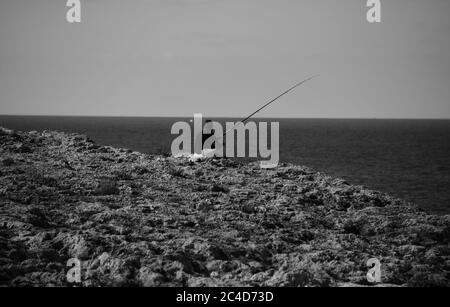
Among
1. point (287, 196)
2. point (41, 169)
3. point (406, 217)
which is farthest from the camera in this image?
point (41, 169)

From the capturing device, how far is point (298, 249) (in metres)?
11.2

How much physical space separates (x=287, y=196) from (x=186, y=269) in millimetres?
5583

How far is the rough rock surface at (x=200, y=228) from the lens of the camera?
391 inches

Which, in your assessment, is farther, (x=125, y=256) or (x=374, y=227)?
(x=374, y=227)

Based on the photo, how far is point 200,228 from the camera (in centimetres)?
1198

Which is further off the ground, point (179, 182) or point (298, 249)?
point (179, 182)

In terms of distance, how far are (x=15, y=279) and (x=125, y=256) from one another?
6.52ft

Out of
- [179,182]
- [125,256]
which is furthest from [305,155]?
[125,256]

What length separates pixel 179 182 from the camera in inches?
619

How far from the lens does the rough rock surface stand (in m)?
9.93

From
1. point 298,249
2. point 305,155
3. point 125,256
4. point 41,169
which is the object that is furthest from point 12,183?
point 305,155

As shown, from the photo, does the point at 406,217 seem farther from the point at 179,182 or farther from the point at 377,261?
the point at 179,182

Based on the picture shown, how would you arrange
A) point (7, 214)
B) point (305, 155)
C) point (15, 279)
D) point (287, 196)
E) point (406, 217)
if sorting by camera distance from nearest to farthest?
1. point (15, 279)
2. point (7, 214)
3. point (406, 217)
4. point (287, 196)
5. point (305, 155)

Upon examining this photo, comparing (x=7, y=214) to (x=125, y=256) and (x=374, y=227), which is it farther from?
(x=374, y=227)
